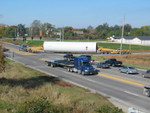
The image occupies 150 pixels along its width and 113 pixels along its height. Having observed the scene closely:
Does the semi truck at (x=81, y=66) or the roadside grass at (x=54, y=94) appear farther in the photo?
the semi truck at (x=81, y=66)

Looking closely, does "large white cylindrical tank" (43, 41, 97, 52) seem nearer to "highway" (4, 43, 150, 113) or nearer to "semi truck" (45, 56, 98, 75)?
"semi truck" (45, 56, 98, 75)

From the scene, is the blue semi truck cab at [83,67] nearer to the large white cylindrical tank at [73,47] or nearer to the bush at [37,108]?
the bush at [37,108]

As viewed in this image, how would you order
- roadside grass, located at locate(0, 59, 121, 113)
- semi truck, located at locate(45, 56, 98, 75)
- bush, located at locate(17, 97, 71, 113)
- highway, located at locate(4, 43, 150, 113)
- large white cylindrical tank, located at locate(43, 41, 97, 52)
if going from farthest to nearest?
large white cylindrical tank, located at locate(43, 41, 97, 52), semi truck, located at locate(45, 56, 98, 75), highway, located at locate(4, 43, 150, 113), roadside grass, located at locate(0, 59, 121, 113), bush, located at locate(17, 97, 71, 113)

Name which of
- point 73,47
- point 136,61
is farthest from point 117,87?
point 73,47

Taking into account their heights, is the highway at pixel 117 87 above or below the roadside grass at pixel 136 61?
below

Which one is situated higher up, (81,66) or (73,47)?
(73,47)

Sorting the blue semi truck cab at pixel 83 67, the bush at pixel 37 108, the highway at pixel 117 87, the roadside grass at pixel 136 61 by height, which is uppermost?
the bush at pixel 37 108

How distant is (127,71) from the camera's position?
4147 cm

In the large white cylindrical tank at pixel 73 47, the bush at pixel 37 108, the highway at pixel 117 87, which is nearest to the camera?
the bush at pixel 37 108

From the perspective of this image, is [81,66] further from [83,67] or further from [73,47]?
[73,47]

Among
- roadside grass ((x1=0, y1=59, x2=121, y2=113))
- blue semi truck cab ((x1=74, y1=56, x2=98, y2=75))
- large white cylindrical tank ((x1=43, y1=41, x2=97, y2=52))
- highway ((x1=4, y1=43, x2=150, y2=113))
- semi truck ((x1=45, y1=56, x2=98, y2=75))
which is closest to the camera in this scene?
roadside grass ((x1=0, y1=59, x2=121, y2=113))

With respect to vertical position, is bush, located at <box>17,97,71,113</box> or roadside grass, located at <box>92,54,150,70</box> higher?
bush, located at <box>17,97,71,113</box>

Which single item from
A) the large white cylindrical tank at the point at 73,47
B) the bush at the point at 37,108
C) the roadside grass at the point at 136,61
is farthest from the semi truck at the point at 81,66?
the large white cylindrical tank at the point at 73,47

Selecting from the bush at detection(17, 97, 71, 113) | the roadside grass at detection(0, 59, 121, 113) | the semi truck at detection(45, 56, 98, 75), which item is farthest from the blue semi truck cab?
the bush at detection(17, 97, 71, 113)
